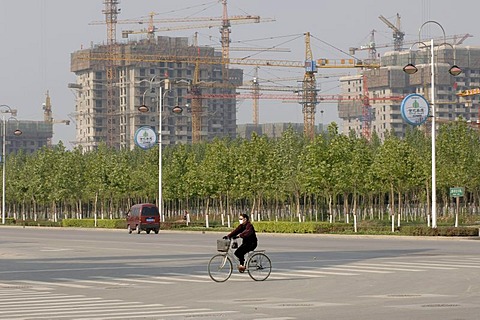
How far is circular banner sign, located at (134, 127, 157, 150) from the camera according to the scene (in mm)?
85000

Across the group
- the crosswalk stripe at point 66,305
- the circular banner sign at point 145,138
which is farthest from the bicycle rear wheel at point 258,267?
the circular banner sign at point 145,138

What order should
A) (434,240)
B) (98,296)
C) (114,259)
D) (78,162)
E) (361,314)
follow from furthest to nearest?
(78,162) < (434,240) < (114,259) < (98,296) < (361,314)

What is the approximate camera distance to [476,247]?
150 feet

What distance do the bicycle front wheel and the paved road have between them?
21 centimetres

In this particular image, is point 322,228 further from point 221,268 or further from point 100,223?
point 221,268

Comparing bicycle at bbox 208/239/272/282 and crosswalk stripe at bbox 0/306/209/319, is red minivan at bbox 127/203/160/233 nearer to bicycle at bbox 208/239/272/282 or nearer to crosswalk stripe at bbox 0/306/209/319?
bicycle at bbox 208/239/272/282

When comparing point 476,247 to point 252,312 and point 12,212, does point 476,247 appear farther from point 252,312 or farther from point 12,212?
point 12,212

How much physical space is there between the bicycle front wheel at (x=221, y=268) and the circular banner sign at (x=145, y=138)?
56217 millimetres

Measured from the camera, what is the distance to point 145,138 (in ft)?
281

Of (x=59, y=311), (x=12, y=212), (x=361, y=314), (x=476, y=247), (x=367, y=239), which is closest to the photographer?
(x=361, y=314)

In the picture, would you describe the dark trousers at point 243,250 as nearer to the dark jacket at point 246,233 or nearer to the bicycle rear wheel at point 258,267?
the dark jacket at point 246,233

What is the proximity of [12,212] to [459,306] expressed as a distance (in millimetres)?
148355

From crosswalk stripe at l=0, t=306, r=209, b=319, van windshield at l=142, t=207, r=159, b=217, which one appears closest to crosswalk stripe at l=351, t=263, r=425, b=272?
crosswalk stripe at l=0, t=306, r=209, b=319

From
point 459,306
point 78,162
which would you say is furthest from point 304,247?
point 78,162
